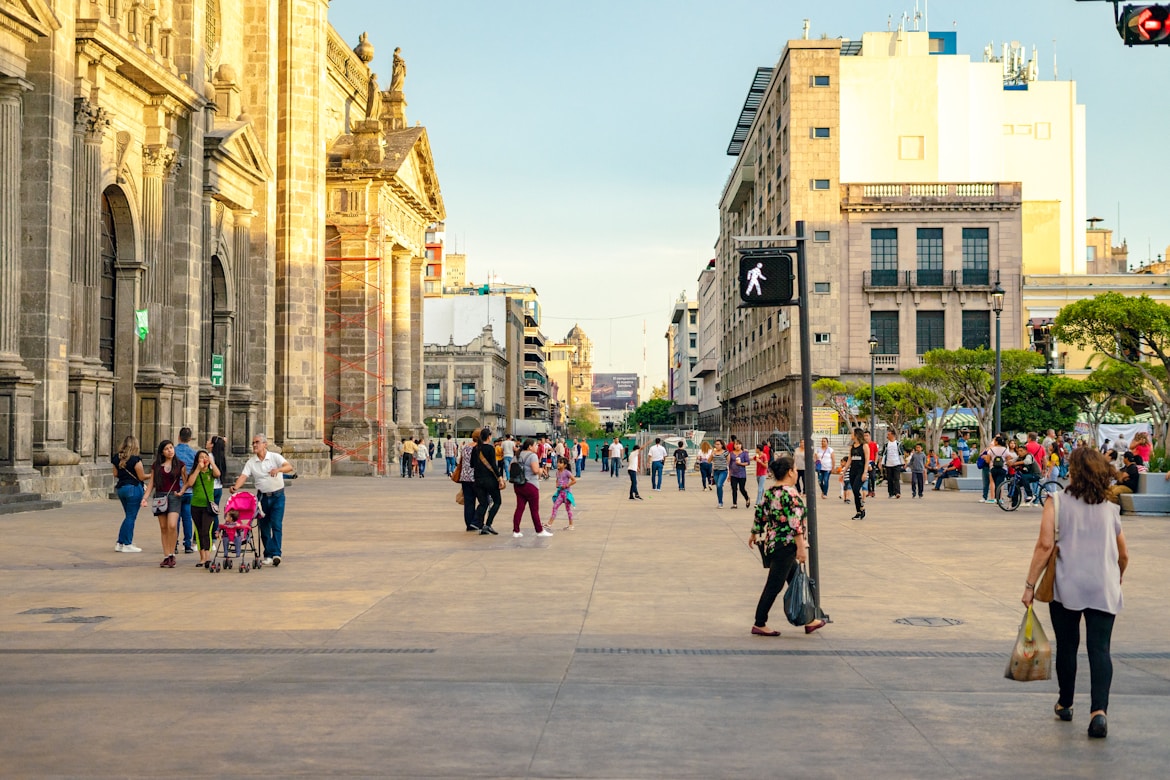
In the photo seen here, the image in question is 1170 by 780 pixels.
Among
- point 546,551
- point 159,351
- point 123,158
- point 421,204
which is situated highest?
point 421,204

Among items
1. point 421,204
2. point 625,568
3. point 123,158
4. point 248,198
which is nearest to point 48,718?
point 625,568

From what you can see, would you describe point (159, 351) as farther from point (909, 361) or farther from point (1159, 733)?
point (909, 361)

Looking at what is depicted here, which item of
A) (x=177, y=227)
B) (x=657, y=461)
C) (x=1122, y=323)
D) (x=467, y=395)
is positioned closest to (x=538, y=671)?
(x=177, y=227)

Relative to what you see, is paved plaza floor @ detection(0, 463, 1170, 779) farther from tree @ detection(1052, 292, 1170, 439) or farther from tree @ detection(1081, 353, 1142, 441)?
tree @ detection(1081, 353, 1142, 441)

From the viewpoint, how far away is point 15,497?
2253cm

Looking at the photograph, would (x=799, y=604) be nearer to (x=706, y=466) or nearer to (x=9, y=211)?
(x=9, y=211)

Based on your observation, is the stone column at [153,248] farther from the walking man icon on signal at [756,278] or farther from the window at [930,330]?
the window at [930,330]

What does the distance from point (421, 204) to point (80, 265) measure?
3163 centimetres

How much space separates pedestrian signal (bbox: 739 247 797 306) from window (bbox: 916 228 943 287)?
61993mm

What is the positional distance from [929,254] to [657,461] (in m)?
38.8

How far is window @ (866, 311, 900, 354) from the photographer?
69.7 metres

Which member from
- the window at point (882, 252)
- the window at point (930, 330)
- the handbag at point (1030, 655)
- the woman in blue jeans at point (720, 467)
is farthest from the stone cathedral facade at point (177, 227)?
the window at point (930, 330)

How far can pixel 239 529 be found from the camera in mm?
14289

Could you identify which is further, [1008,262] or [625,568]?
[1008,262]
